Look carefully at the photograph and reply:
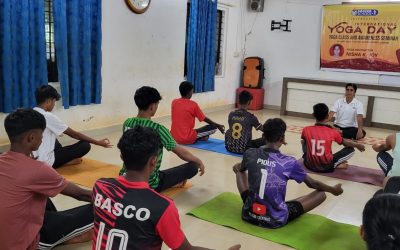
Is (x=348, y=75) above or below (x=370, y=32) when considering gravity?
below

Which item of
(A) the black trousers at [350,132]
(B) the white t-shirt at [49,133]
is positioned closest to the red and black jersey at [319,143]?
(A) the black trousers at [350,132]

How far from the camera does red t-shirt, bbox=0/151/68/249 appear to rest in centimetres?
173

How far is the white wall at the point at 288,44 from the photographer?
826 cm

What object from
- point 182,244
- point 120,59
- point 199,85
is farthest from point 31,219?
point 199,85

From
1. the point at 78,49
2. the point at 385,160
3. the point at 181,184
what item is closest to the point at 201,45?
the point at 78,49

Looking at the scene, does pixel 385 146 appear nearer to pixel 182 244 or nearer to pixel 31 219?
pixel 182 244

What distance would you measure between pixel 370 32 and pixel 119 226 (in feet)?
24.5

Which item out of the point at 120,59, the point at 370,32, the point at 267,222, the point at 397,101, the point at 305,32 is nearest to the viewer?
the point at 267,222

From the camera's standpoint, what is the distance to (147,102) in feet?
9.38

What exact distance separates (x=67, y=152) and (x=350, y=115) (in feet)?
12.9

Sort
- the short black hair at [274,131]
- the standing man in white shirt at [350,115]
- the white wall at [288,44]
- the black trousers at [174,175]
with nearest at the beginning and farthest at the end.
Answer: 1. the short black hair at [274,131]
2. the black trousers at [174,175]
3. the standing man in white shirt at [350,115]
4. the white wall at [288,44]

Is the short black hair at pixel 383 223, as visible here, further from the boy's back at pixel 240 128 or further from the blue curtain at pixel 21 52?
the blue curtain at pixel 21 52

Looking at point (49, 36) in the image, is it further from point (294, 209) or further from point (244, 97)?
point (294, 209)

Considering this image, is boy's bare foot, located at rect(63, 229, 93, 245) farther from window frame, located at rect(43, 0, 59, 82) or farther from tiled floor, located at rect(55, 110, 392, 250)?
window frame, located at rect(43, 0, 59, 82)
